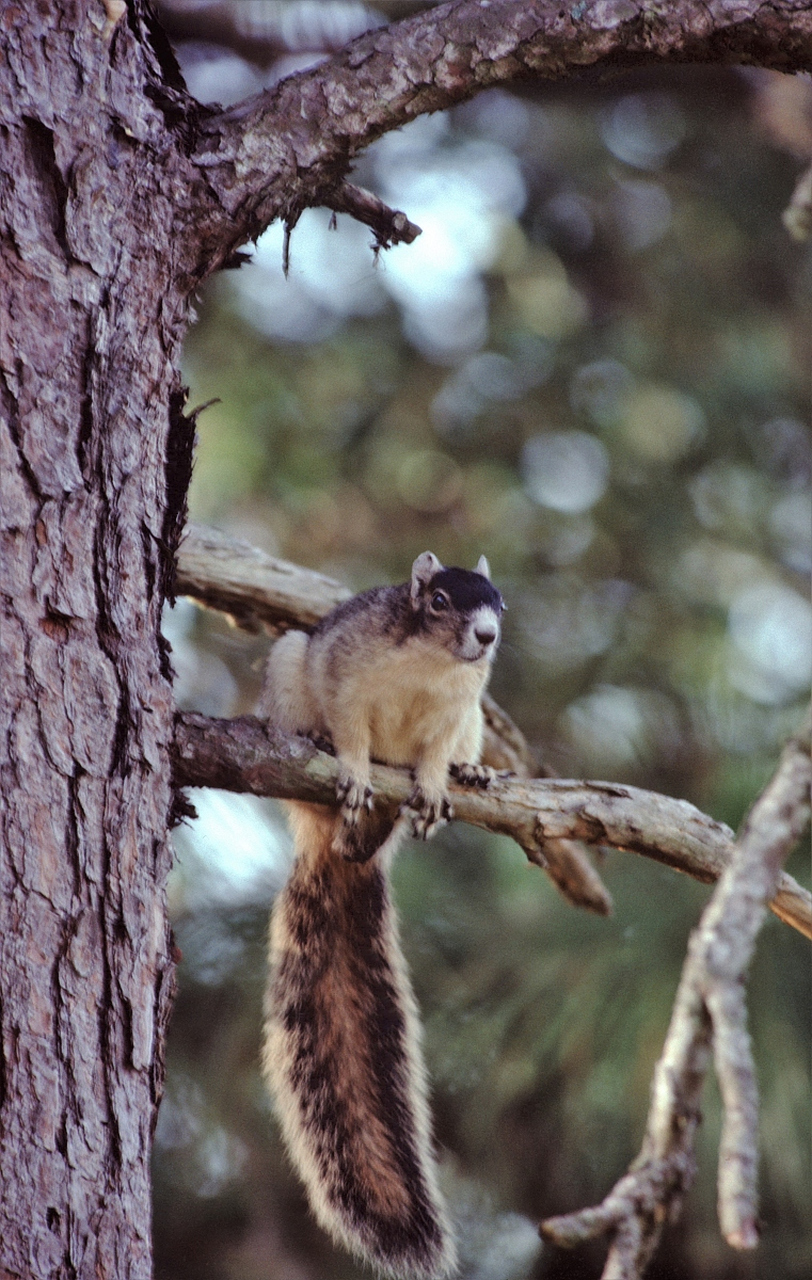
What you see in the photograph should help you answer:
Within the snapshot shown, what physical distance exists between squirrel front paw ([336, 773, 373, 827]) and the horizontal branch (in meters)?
0.19

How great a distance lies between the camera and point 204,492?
396 cm

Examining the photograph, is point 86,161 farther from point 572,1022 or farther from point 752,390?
point 752,390

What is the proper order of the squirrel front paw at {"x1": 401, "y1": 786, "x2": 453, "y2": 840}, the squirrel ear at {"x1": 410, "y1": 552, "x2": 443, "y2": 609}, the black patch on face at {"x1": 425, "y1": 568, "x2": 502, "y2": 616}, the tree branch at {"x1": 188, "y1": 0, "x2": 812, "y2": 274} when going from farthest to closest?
the squirrel ear at {"x1": 410, "y1": 552, "x2": 443, "y2": 609} < the black patch on face at {"x1": 425, "y1": 568, "x2": 502, "y2": 616} < the squirrel front paw at {"x1": 401, "y1": 786, "x2": 453, "y2": 840} < the tree branch at {"x1": 188, "y1": 0, "x2": 812, "y2": 274}

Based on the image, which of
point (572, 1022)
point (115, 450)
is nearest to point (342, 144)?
point (115, 450)

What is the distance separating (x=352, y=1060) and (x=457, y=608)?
757 millimetres

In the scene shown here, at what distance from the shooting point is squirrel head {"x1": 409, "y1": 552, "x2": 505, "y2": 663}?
2100 millimetres

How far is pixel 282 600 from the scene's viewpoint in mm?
2436

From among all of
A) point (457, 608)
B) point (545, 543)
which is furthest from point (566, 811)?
point (545, 543)

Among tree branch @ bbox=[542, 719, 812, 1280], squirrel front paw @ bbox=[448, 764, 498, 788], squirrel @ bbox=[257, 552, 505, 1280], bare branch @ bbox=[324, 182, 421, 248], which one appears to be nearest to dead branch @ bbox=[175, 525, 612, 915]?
squirrel @ bbox=[257, 552, 505, 1280]

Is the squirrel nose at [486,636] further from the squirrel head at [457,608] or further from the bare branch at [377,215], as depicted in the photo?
the bare branch at [377,215]

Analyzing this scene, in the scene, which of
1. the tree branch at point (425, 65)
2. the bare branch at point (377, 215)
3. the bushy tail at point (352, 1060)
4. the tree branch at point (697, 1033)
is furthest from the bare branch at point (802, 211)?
the bushy tail at point (352, 1060)

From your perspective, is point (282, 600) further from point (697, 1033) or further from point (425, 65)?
point (697, 1033)

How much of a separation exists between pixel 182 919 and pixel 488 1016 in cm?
78

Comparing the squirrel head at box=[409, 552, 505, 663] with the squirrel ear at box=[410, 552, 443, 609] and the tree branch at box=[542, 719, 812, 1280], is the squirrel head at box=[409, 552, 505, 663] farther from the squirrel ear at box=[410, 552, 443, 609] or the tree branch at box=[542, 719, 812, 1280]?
the tree branch at box=[542, 719, 812, 1280]
